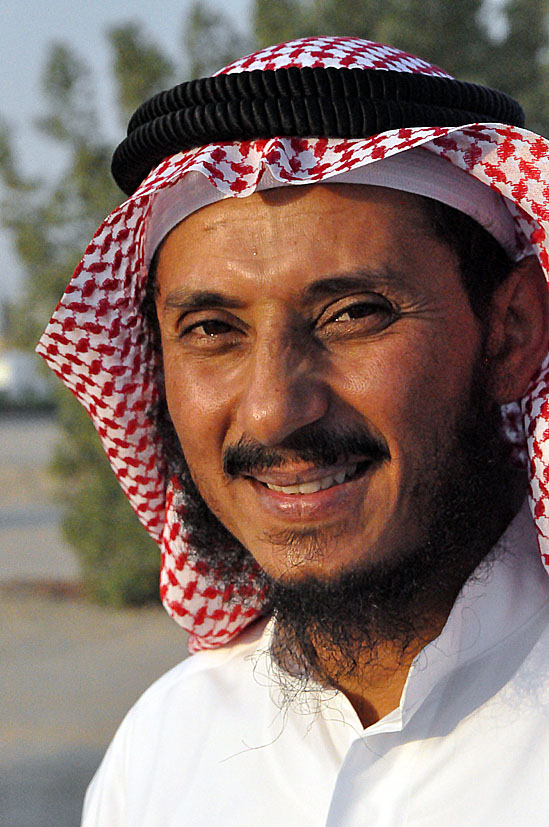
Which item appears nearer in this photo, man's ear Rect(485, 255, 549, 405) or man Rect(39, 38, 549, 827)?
man Rect(39, 38, 549, 827)

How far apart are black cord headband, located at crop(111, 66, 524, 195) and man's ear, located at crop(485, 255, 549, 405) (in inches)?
14.2

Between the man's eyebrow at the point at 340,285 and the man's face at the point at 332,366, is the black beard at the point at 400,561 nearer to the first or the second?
the man's face at the point at 332,366

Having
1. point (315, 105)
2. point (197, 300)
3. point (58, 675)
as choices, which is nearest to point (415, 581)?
point (197, 300)

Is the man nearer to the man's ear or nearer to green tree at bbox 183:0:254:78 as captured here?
the man's ear

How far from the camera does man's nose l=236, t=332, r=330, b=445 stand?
184cm

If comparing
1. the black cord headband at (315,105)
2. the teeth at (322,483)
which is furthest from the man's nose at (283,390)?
the black cord headband at (315,105)

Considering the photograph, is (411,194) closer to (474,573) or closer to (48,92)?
(474,573)

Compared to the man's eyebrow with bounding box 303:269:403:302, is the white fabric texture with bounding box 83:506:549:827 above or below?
below

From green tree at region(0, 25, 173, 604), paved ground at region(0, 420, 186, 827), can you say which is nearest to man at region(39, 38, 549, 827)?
paved ground at region(0, 420, 186, 827)

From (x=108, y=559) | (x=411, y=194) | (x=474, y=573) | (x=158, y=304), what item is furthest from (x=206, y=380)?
(x=108, y=559)

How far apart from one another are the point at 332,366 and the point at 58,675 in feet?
22.2

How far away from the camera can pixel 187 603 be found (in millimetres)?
2482

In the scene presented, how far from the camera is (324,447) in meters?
1.88

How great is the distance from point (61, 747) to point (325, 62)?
5.66m
